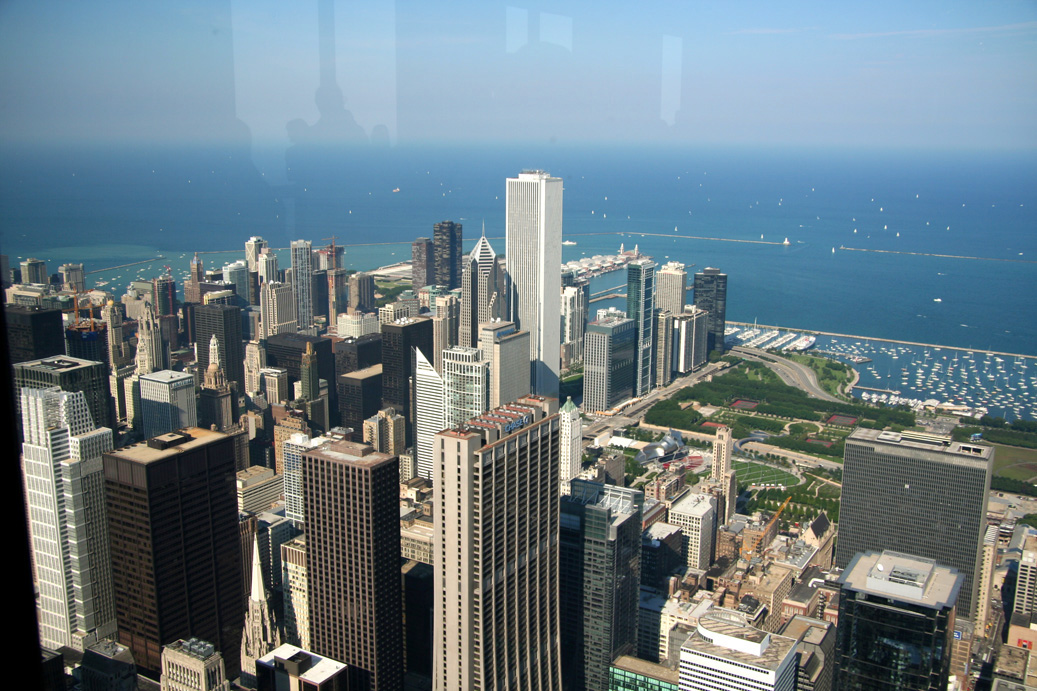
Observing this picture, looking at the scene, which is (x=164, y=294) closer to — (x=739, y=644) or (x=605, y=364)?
(x=605, y=364)

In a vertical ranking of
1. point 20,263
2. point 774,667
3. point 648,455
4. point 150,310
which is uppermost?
point 20,263

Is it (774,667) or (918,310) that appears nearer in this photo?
(774,667)

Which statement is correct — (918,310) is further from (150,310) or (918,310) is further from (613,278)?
(150,310)

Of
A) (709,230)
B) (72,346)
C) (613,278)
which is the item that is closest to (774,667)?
(72,346)

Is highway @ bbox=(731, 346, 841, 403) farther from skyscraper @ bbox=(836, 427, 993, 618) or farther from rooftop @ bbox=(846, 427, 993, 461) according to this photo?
skyscraper @ bbox=(836, 427, 993, 618)

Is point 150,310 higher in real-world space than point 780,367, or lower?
higher

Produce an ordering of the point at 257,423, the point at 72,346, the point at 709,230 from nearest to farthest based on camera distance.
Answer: the point at 72,346, the point at 257,423, the point at 709,230

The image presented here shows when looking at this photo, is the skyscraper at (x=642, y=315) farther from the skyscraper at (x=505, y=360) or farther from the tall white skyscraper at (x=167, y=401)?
the tall white skyscraper at (x=167, y=401)

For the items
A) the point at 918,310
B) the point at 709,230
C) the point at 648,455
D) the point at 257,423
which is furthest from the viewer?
the point at 709,230
